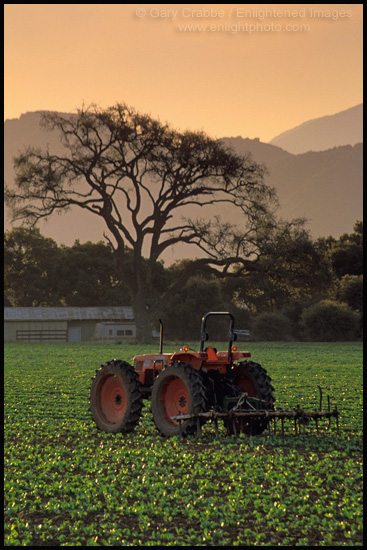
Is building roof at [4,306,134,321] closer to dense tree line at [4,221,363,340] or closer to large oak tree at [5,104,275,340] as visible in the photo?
dense tree line at [4,221,363,340]

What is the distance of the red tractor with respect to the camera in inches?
509

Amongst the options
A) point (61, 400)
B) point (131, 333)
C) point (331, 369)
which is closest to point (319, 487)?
point (61, 400)

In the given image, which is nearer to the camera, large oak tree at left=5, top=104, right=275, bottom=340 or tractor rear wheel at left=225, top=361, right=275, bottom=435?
tractor rear wheel at left=225, top=361, right=275, bottom=435

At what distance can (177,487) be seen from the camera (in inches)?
378

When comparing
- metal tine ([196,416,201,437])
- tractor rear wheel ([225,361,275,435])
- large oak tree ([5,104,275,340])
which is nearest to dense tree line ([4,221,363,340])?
large oak tree ([5,104,275,340])

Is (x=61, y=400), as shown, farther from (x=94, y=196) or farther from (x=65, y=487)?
(x=94, y=196)

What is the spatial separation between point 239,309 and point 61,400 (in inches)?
2153

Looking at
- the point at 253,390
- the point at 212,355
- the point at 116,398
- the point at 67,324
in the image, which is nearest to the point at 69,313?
the point at 67,324

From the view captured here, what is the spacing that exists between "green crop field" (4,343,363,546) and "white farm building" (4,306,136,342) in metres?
62.2

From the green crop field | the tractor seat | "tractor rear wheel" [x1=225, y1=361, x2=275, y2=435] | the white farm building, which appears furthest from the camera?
the white farm building

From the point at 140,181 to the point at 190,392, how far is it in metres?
49.7

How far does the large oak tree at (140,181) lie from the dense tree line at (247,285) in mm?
2275

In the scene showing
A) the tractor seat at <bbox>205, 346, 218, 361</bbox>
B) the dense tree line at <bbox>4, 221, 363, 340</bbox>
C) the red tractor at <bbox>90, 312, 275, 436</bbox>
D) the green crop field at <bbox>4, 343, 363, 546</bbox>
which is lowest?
the green crop field at <bbox>4, 343, 363, 546</bbox>

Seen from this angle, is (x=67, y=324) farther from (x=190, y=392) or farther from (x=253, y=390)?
(x=190, y=392)
